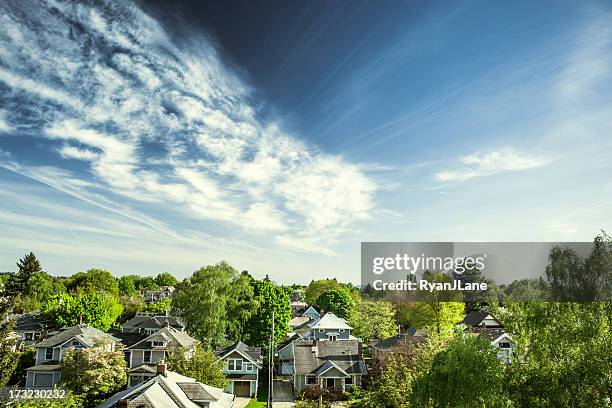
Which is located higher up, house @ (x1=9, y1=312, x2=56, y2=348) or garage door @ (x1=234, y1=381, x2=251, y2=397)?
house @ (x1=9, y1=312, x2=56, y2=348)

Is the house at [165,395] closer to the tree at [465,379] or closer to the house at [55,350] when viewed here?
the tree at [465,379]

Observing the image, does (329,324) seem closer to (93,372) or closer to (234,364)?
(234,364)

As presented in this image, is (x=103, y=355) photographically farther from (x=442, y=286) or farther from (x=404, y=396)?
(x=442, y=286)

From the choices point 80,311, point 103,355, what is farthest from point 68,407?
point 80,311

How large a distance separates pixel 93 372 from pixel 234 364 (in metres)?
13.3

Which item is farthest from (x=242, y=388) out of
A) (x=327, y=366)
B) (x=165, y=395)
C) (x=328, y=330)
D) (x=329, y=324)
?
(x=329, y=324)

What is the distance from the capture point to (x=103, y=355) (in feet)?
133

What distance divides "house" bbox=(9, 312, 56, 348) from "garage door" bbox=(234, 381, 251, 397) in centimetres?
3056

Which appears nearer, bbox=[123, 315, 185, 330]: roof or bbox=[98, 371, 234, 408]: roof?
bbox=[98, 371, 234, 408]: roof

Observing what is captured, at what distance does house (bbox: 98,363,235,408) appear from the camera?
25.4m

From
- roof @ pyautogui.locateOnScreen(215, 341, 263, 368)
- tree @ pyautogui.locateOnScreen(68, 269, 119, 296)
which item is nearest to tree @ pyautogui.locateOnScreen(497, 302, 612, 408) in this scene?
roof @ pyautogui.locateOnScreen(215, 341, 263, 368)

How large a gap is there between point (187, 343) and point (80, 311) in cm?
2615

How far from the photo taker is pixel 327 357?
48438mm

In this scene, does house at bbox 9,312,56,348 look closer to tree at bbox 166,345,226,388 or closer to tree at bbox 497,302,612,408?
tree at bbox 166,345,226,388
